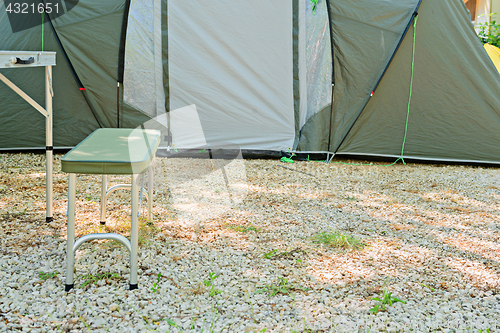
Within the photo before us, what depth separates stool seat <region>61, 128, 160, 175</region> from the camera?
1519 millimetres

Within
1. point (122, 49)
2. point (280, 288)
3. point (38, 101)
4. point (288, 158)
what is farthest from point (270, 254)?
point (38, 101)

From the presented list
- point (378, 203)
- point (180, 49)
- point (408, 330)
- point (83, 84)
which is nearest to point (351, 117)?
point (378, 203)

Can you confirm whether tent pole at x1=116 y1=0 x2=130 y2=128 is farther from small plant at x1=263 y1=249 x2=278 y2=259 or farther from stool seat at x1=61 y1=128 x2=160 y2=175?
small plant at x1=263 y1=249 x2=278 y2=259

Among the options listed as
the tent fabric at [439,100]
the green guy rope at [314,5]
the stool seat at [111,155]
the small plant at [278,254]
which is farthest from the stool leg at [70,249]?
the green guy rope at [314,5]

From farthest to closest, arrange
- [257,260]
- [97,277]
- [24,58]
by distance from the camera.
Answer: [257,260], [24,58], [97,277]

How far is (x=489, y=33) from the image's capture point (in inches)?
251

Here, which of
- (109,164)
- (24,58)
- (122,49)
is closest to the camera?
(109,164)

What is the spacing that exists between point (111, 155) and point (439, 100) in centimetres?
334

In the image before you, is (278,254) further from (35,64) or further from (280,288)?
(35,64)

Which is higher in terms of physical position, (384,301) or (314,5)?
Answer: (314,5)

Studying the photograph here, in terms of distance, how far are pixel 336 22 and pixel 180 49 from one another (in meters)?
1.44

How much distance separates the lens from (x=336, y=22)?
3.97 meters

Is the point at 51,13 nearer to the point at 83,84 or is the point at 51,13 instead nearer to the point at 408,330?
the point at 83,84

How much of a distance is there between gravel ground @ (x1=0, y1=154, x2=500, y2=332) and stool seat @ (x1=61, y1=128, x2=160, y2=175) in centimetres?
48
